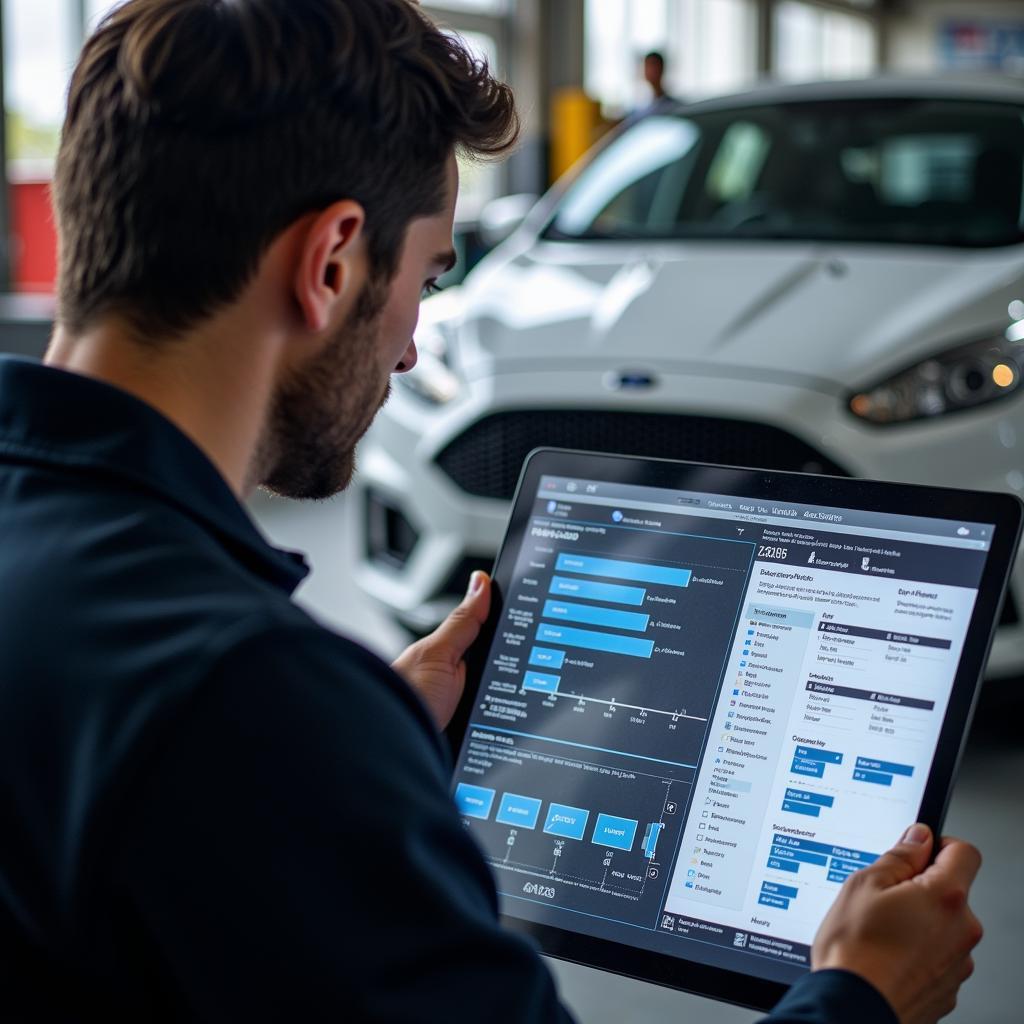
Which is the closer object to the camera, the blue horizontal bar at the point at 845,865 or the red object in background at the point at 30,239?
the blue horizontal bar at the point at 845,865

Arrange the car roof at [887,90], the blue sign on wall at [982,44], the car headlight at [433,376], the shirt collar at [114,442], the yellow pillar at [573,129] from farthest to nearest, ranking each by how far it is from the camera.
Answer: the blue sign on wall at [982,44] → the yellow pillar at [573,129] → the car roof at [887,90] → the car headlight at [433,376] → the shirt collar at [114,442]

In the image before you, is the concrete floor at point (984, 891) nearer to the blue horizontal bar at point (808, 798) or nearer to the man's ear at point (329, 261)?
the blue horizontal bar at point (808, 798)

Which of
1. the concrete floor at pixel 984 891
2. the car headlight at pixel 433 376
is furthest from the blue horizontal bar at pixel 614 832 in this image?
the car headlight at pixel 433 376

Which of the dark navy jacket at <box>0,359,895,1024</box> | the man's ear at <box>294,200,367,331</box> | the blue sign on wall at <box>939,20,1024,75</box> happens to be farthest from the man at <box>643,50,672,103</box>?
the blue sign on wall at <box>939,20,1024,75</box>

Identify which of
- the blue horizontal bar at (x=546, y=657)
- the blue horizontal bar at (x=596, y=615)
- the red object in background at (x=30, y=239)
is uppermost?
the blue horizontal bar at (x=596, y=615)

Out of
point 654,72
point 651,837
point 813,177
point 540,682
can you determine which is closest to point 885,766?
point 651,837

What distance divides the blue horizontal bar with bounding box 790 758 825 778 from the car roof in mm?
2851

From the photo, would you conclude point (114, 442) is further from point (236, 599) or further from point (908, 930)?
point (908, 930)

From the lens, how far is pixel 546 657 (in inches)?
43.2

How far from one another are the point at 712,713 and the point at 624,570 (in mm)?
140

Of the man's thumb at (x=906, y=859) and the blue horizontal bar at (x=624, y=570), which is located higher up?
the blue horizontal bar at (x=624, y=570)

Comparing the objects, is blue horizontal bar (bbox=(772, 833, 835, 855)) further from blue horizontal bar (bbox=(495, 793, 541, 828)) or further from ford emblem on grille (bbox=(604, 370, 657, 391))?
ford emblem on grille (bbox=(604, 370, 657, 391))

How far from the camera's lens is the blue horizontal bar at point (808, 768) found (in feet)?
3.14

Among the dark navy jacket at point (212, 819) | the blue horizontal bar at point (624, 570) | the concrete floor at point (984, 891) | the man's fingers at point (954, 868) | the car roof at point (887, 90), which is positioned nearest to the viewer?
the dark navy jacket at point (212, 819)
